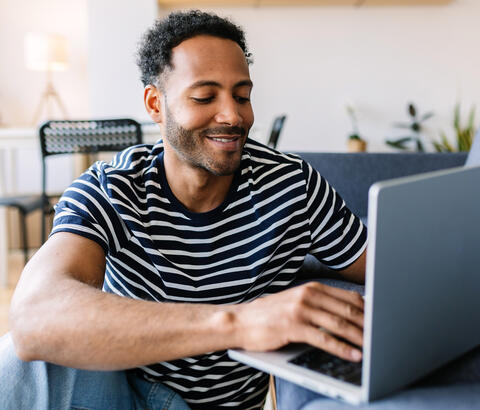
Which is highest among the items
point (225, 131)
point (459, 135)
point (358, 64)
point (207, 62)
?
point (358, 64)

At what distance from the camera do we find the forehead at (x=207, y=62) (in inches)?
40.1

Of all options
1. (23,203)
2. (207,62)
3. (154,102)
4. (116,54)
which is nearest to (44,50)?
(116,54)

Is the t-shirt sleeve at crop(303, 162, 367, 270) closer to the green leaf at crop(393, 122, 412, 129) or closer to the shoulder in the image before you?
the shoulder

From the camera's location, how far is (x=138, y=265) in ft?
3.33

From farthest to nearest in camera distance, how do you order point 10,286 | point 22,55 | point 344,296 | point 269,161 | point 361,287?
point 22,55, point 10,286, point 361,287, point 269,161, point 344,296

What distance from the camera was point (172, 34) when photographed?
1116 millimetres

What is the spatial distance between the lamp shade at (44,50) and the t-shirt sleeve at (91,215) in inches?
129

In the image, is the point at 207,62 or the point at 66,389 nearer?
the point at 66,389

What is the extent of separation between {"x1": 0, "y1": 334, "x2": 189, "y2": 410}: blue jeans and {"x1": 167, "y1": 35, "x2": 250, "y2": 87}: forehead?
531 millimetres

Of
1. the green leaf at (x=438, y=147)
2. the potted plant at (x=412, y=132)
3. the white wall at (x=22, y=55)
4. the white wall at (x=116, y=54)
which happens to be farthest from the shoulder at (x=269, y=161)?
the white wall at (x=22, y=55)

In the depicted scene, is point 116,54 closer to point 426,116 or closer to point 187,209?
Result: point 426,116

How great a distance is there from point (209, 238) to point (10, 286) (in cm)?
254

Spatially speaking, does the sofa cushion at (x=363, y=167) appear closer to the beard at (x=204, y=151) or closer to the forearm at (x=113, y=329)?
the beard at (x=204, y=151)

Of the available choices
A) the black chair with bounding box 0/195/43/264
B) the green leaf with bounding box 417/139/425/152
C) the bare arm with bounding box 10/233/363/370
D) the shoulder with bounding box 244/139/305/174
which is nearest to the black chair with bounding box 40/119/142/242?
the black chair with bounding box 0/195/43/264
